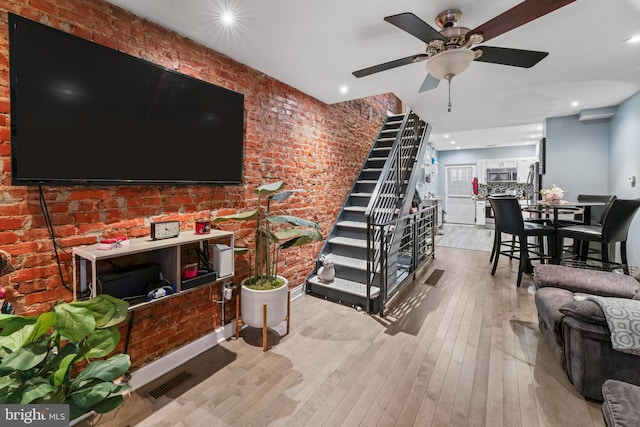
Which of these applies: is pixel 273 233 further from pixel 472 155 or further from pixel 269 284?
pixel 472 155

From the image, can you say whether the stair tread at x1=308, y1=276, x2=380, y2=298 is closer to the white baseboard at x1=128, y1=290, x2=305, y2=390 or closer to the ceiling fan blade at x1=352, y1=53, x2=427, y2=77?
the white baseboard at x1=128, y1=290, x2=305, y2=390

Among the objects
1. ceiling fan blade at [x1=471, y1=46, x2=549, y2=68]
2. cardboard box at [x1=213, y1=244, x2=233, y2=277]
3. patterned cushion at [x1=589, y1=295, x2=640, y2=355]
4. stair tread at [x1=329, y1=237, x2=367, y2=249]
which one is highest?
ceiling fan blade at [x1=471, y1=46, x2=549, y2=68]

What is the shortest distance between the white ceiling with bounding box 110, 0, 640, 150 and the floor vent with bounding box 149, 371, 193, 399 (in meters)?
2.54

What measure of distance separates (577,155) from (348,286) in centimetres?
451

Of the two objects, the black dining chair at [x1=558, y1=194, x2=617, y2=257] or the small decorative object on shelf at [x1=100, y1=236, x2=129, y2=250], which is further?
the black dining chair at [x1=558, y1=194, x2=617, y2=257]

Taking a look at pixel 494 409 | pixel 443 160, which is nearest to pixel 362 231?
pixel 494 409

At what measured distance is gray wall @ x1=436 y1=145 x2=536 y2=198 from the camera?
8.59 metres

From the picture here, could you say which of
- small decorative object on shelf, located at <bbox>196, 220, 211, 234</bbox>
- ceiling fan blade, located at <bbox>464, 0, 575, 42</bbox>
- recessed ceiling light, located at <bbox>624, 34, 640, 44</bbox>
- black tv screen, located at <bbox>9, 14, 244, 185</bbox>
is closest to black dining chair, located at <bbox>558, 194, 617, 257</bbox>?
recessed ceiling light, located at <bbox>624, 34, 640, 44</bbox>

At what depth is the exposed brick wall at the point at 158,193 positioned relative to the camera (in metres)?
1.48

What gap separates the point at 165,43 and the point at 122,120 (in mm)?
730

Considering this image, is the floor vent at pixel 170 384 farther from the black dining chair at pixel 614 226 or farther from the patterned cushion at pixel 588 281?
the black dining chair at pixel 614 226

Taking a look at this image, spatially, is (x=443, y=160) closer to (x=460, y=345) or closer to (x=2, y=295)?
(x=460, y=345)

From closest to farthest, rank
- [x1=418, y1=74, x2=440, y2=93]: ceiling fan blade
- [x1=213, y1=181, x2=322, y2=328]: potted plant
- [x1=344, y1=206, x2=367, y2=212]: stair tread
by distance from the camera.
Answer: [x1=213, y1=181, x2=322, y2=328]: potted plant < [x1=418, y1=74, x2=440, y2=93]: ceiling fan blade < [x1=344, y1=206, x2=367, y2=212]: stair tread

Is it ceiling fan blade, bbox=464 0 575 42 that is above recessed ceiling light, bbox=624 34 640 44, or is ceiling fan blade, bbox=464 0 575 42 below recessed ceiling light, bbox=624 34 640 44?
below
